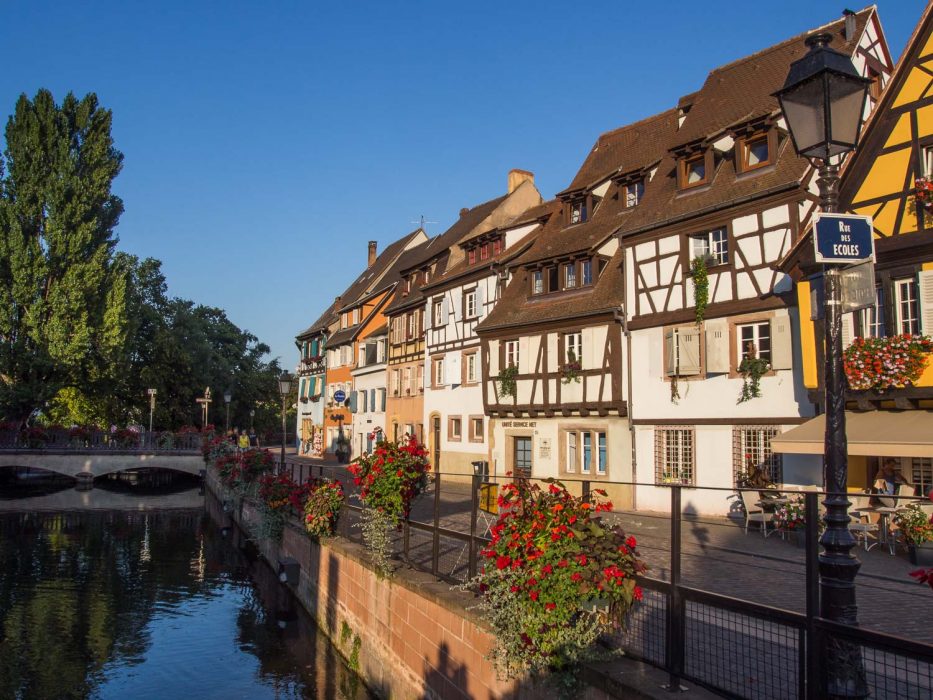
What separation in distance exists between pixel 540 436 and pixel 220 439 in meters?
20.1

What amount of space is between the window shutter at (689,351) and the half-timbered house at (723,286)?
3cm

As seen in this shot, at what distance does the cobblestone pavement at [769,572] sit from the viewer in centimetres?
489

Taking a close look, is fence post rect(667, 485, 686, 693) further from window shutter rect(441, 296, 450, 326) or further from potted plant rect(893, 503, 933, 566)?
window shutter rect(441, 296, 450, 326)

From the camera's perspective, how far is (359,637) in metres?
12.3

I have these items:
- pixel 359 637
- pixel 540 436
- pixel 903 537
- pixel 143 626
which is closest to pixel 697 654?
pixel 903 537

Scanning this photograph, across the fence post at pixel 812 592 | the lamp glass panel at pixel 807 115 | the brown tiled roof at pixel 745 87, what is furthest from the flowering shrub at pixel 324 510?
the brown tiled roof at pixel 745 87

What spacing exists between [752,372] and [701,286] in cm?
258

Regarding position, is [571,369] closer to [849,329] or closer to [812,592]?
[849,329]

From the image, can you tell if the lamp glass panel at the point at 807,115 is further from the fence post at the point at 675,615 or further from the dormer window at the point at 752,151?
the dormer window at the point at 752,151

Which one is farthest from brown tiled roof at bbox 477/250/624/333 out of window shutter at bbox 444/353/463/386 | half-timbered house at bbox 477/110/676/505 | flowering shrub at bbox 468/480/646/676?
flowering shrub at bbox 468/480/646/676

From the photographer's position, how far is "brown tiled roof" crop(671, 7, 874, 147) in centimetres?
2069

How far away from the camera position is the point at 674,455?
2095 cm

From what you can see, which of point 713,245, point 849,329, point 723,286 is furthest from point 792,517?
point 713,245

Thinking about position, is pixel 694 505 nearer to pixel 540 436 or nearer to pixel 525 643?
pixel 525 643
